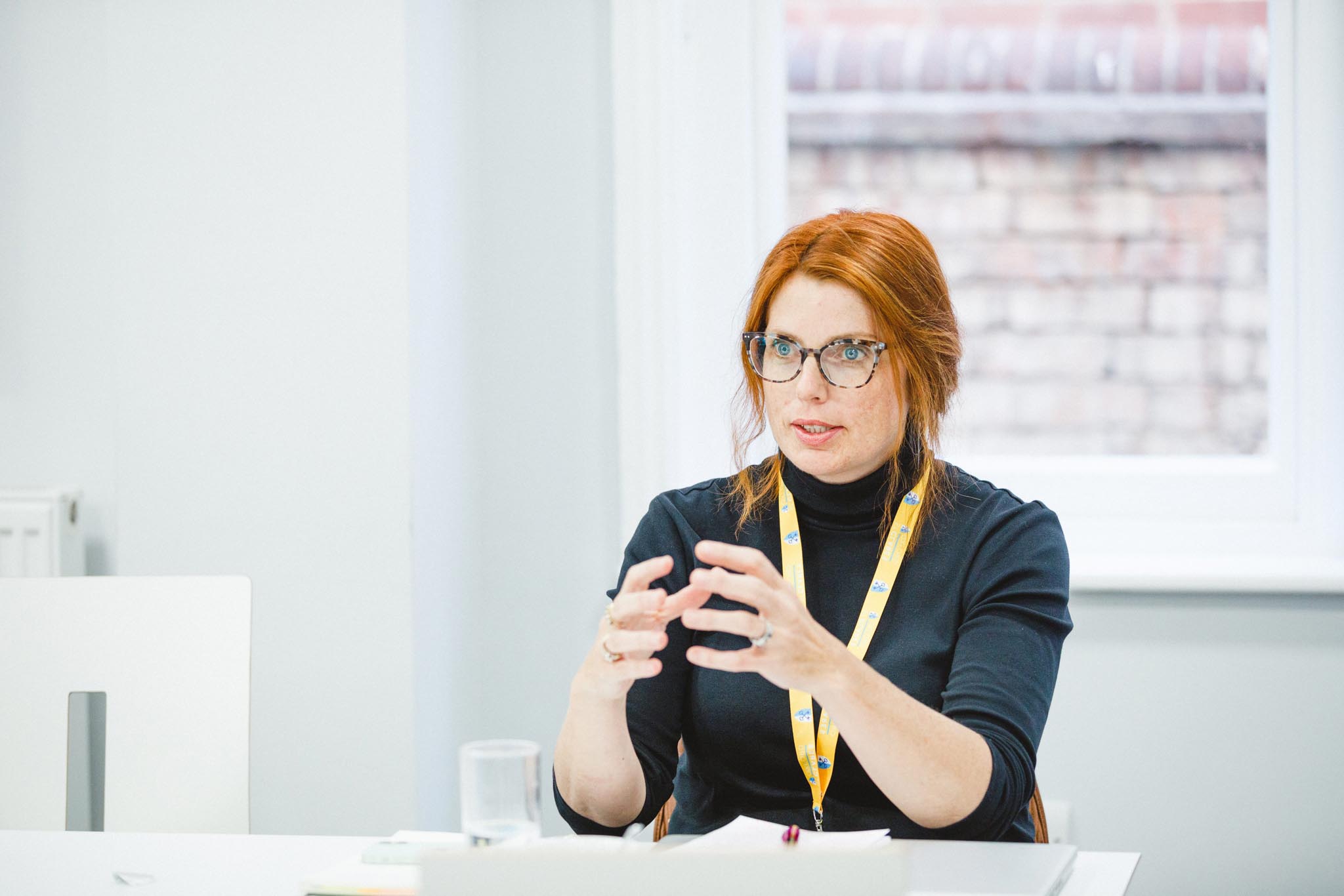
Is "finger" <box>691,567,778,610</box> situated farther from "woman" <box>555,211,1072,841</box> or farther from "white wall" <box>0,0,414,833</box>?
"white wall" <box>0,0,414,833</box>

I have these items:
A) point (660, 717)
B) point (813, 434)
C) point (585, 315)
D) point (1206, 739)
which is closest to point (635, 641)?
point (660, 717)

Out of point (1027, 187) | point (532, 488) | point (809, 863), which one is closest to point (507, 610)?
point (532, 488)

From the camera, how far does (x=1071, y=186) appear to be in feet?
8.90

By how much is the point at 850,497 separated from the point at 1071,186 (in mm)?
1362

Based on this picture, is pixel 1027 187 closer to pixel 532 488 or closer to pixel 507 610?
pixel 532 488

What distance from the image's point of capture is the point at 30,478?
2664mm

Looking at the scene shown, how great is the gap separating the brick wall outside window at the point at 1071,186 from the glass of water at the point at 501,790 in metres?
1.71

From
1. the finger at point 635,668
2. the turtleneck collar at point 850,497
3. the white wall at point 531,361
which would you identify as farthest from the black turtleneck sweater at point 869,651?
the white wall at point 531,361

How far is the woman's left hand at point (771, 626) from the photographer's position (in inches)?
47.4

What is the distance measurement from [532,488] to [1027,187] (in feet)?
3.89

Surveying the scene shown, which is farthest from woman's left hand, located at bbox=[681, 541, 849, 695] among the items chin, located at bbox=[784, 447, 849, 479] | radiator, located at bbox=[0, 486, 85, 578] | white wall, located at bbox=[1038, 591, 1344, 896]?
radiator, located at bbox=[0, 486, 85, 578]

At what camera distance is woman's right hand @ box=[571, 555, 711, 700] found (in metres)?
1.26

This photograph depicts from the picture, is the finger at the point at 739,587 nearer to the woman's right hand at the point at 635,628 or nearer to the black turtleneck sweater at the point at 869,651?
the woman's right hand at the point at 635,628

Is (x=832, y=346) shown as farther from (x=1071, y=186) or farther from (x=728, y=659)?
(x=1071, y=186)
